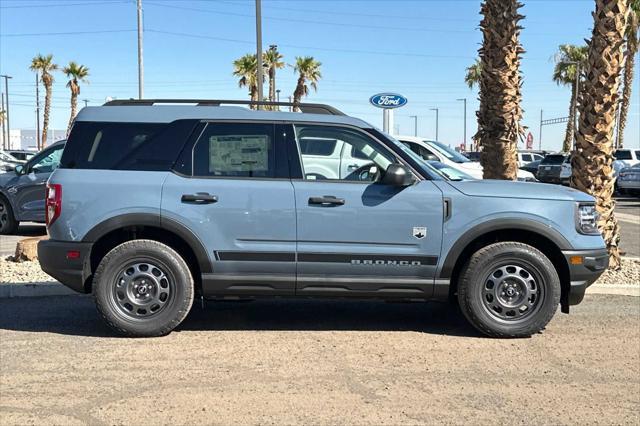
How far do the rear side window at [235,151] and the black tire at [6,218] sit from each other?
26.7 feet

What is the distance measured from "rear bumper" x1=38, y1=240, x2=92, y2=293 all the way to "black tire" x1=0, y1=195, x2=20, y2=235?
7399 millimetres

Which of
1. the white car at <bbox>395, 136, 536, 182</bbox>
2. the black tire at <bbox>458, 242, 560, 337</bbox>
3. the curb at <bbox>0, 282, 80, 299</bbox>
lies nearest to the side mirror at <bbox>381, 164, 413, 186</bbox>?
the black tire at <bbox>458, 242, 560, 337</bbox>

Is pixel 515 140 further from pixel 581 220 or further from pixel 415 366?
pixel 415 366

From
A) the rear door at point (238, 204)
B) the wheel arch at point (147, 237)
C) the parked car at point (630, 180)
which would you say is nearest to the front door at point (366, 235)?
A: the rear door at point (238, 204)

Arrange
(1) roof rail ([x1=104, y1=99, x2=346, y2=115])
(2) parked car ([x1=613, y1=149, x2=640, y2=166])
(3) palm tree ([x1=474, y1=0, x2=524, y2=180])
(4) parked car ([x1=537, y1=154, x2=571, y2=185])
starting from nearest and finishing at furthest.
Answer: (1) roof rail ([x1=104, y1=99, x2=346, y2=115]) → (3) palm tree ([x1=474, y1=0, x2=524, y2=180]) → (2) parked car ([x1=613, y1=149, x2=640, y2=166]) → (4) parked car ([x1=537, y1=154, x2=571, y2=185])

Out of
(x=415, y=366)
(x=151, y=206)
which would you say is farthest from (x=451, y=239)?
(x=151, y=206)

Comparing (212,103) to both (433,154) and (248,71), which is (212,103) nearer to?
(433,154)

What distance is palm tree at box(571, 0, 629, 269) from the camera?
26.1 ft

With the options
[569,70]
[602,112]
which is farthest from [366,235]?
[569,70]

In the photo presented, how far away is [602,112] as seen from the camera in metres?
8.09

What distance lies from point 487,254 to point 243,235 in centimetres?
209

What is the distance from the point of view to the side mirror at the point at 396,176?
17.4 ft

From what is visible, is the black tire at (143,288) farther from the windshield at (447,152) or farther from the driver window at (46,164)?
the windshield at (447,152)

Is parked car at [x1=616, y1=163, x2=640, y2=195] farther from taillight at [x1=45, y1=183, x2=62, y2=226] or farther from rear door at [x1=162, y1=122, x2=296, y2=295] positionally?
taillight at [x1=45, y1=183, x2=62, y2=226]
